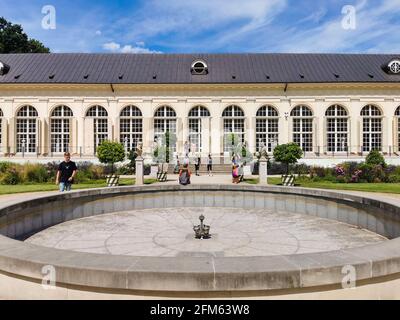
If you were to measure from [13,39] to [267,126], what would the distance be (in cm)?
4728

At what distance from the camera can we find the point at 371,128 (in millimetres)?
37188

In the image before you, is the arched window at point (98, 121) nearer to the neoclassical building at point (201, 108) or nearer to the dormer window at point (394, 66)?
the neoclassical building at point (201, 108)

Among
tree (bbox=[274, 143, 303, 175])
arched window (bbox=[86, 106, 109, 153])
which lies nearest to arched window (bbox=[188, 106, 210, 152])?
arched window (bbox=[86, 106, 109, 153])

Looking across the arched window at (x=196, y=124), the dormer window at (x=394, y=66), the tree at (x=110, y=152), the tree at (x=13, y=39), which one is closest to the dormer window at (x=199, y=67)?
the arched window at (x=196, y=124)

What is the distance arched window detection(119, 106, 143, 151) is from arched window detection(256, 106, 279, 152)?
1313 cm

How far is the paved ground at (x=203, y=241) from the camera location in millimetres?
6098

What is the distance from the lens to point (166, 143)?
117 ft

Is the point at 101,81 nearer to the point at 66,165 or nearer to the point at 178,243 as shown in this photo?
the point at 66,165

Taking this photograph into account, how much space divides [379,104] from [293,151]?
63.9 ft

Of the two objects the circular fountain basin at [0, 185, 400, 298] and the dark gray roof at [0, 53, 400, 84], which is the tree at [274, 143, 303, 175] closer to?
the circular fountain basin at [0, 185, 400, 298]

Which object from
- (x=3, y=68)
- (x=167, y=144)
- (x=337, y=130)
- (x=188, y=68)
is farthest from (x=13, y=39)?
(x=337, y=130)

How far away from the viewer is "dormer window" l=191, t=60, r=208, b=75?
37.4 meters

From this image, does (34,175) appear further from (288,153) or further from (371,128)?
(371,128)
